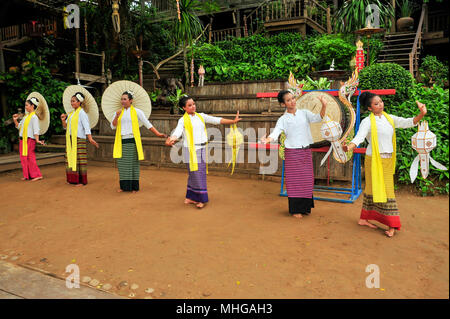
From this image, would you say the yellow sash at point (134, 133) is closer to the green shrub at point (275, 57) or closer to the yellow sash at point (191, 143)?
the yellow sash at point (191, 143)

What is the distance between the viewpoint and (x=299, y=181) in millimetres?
4293


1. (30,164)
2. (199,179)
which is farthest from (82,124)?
(199,179)

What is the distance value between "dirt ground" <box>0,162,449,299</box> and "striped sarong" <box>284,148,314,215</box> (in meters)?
0.17

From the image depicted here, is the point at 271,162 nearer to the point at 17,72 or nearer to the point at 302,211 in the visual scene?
the point at 302,211

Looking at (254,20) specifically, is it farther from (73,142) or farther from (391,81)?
(73,142)

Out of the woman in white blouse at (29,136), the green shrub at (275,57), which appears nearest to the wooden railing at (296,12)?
the green shrub at (275,57)

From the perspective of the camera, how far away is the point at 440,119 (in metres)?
5.27

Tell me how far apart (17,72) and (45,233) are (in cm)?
818

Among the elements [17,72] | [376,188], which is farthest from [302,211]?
[17,72]

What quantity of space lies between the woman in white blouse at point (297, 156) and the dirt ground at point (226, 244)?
212 mm

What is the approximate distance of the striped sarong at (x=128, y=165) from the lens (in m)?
5.70

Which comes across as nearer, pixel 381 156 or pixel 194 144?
pixel 381 156

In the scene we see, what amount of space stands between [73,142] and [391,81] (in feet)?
18.7
